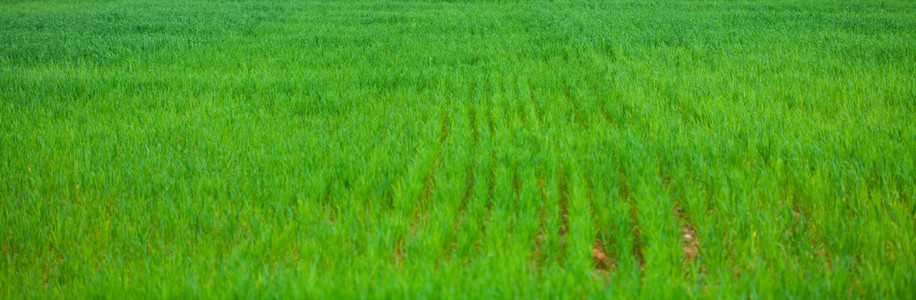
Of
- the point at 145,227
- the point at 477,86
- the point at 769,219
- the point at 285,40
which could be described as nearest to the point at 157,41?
the point at 285,40

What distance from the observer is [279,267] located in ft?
7.86

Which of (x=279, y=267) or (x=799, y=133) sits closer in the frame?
(x=279, y=267)

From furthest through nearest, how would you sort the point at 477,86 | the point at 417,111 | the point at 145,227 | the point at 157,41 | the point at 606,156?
the point at 157,41 → the point at 477,86 → the point at 417,111 → the point at 606,156 → the point at 145,227

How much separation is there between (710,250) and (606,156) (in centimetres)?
128

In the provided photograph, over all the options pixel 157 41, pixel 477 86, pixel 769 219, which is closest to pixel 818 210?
pixel 769 219

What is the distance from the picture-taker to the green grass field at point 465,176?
7.61ft

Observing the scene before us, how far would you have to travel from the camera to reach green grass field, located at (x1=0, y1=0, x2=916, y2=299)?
2319 mm

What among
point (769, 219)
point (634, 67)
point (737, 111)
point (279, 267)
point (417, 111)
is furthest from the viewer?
point (634, 67)

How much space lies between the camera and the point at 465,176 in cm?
345

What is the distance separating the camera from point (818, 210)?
9.16 ft

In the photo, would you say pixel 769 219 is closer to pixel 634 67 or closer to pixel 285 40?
pixel 634 67

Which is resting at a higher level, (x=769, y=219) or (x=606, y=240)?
(x=769, y=219)

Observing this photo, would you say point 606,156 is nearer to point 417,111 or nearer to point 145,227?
point 417,111

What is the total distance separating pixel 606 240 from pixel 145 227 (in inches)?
92.5
